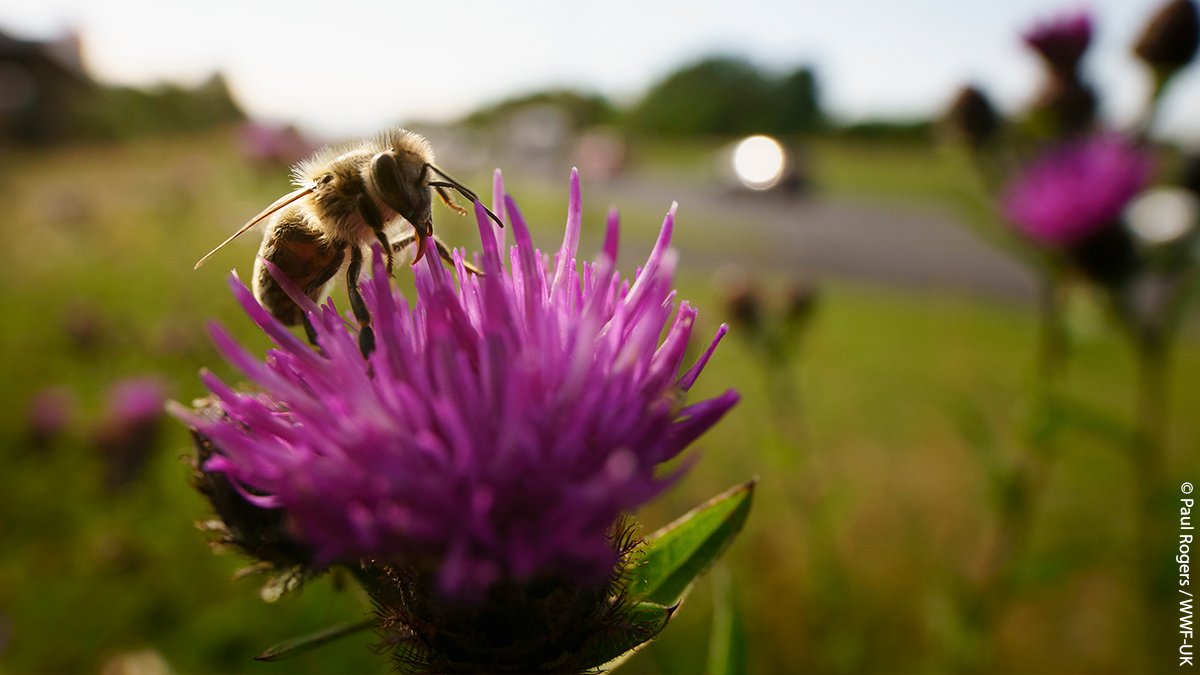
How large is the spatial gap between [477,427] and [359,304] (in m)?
0.31

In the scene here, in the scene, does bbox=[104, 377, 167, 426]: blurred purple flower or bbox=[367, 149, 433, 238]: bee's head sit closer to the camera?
bbox=[367, 149, 433, 238]: bee's head

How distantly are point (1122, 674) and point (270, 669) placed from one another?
3097 millimetres

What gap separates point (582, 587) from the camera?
0.90m

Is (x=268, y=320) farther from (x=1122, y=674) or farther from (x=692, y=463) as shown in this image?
(x=1122, y=674)

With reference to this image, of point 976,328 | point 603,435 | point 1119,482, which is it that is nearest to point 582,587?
point 603,435

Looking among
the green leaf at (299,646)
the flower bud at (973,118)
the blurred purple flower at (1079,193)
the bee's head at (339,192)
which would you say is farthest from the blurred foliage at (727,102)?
the green leaf at (299,646)

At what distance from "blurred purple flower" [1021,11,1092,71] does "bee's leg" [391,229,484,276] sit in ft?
9.99

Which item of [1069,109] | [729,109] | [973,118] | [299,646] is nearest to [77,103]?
[973,118]

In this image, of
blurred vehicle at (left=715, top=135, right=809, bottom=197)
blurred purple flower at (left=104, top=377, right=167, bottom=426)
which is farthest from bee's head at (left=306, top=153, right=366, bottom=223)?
blurred vehicle at (left=715, top=135, right=809, bottom=197)

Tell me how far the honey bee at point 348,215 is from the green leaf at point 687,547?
455 millimetres

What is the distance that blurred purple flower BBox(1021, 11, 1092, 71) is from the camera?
314 centimetres

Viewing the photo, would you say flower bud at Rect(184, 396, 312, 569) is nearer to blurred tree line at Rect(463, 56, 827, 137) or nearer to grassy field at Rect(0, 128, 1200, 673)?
grassy field at Rect(0, 128, 1200, 673)

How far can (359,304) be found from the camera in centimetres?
103

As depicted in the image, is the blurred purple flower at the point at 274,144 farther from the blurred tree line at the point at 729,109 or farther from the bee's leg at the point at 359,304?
the blurred tree line at the point at 729,109
